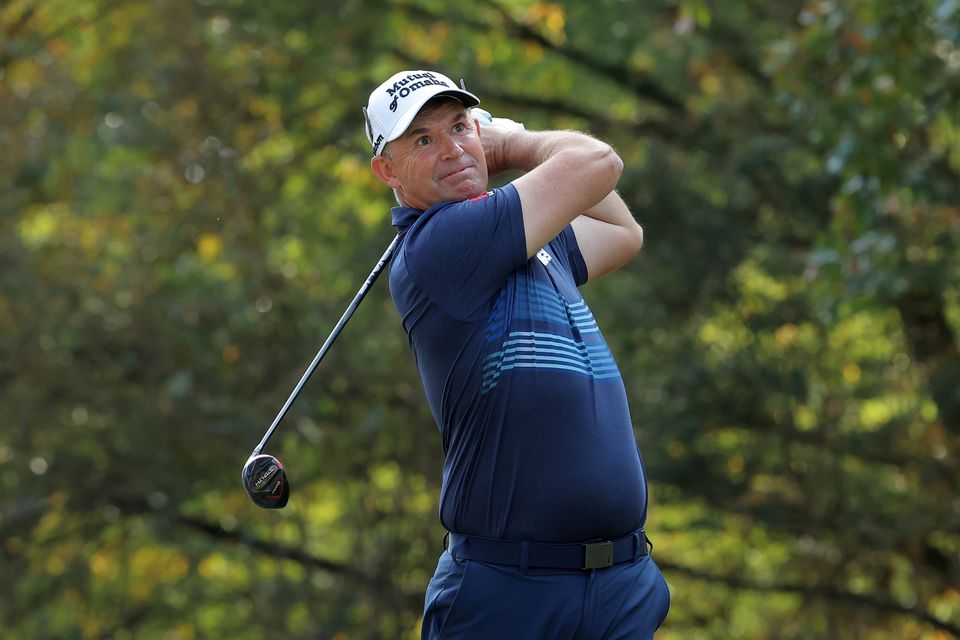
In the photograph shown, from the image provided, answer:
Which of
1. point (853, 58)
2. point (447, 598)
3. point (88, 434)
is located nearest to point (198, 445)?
point (88, 434)

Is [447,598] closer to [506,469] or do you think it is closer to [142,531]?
[506,469]

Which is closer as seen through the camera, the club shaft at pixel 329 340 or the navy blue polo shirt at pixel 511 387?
the navy blue polo shirt at pixel 511 387

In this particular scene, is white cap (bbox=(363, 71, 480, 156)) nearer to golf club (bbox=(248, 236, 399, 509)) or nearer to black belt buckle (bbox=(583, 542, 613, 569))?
golf club (bbox=(248, 236, 399, 509))

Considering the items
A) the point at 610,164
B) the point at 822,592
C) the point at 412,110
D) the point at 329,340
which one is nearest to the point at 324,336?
the point at 822,592

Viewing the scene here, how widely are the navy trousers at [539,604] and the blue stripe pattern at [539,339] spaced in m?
0.38

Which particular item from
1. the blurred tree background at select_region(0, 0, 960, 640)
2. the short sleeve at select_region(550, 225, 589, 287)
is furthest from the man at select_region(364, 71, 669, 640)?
the blurred tree background at select_region(0, 0, 960, 640)

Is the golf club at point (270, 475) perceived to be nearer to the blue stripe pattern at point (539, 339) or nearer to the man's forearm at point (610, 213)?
the blue stripe pattern at point (539, 339)

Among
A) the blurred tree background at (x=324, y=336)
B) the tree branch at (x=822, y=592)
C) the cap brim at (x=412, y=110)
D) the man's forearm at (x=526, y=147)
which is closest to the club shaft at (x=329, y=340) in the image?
the cap brim at (x=412, y=110)

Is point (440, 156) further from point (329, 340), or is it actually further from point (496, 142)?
point (329, 340)

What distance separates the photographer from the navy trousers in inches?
111

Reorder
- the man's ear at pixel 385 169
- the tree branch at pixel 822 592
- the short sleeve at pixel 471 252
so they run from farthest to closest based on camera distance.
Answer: the tree branch at pixel 822 592, the man's ear at pixel 385 169, the short sleeve at pixel 471 252

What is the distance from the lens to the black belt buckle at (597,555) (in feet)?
9.26

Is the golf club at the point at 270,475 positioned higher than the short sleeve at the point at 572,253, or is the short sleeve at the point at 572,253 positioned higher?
the short sleeve at the point at 572,253

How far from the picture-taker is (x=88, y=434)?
842cm
